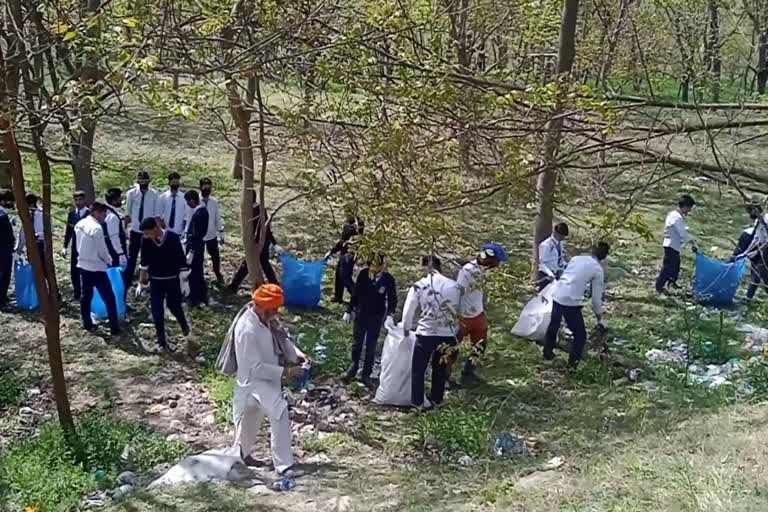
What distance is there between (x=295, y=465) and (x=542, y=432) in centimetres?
227

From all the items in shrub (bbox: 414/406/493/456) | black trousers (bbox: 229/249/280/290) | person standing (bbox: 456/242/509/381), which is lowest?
shrub (bbox: 414/406/493/456)

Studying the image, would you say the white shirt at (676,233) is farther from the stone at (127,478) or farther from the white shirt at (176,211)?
the stone at (127,478)

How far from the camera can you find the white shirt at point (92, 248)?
973 centimetres

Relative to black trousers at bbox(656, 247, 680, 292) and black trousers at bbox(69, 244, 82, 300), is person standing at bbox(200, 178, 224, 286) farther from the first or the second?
black trousers at bbox(656, 247, 680, 292)

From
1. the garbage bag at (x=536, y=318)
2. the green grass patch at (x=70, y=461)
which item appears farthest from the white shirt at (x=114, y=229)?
the garbage bag at (x=536, y=318)

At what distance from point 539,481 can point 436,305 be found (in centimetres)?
217

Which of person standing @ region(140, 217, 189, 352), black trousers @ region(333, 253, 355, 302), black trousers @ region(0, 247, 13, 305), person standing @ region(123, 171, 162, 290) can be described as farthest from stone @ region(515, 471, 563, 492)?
black trousers @ region(0, 247, 13, 305)

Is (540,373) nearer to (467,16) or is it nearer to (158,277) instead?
(158,277)

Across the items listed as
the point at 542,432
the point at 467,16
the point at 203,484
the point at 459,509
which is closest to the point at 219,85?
the point at 203,484

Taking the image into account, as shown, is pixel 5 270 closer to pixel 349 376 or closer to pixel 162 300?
pixel 162 300

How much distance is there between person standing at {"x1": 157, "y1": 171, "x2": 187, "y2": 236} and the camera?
36.8ft

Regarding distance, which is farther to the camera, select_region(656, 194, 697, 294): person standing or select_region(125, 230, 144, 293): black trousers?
select_region(656, 194, 697, 294): person standing

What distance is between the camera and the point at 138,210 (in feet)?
36.7

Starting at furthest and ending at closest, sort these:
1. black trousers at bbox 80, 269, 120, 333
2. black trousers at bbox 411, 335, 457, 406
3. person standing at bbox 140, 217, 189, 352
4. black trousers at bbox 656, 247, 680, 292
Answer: black trousers at bbox 656, 247, 680, 292 < black trousers at bbox 80, 269, 120, 333 < person standing at bbox 140, 217, 189, 352 < black trousers at bbox 411, 335, 457, 406
